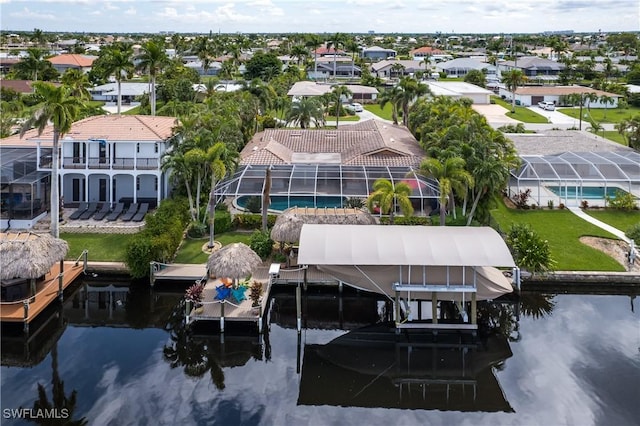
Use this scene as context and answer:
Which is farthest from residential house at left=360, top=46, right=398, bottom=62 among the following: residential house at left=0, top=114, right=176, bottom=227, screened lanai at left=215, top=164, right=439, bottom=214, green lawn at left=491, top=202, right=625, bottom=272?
residential house at left=0, top=114, right=176, bottom=227

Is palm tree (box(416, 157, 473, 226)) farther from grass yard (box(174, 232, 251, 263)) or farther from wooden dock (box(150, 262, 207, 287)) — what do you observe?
wooden dock (box(150, 262, 207, 287))

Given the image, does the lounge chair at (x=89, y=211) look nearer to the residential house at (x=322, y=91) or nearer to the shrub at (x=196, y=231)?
the shrub at (x=196, y=231)

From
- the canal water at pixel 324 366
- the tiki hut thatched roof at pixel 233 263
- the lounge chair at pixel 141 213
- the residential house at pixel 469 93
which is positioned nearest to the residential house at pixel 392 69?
the residential house at pixel 469 93

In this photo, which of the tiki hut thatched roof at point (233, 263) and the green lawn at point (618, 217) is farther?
the green lawn at point (618, 217)

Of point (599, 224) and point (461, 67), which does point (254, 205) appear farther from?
point (461, 67)

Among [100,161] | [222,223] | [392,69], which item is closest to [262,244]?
[222,223]
